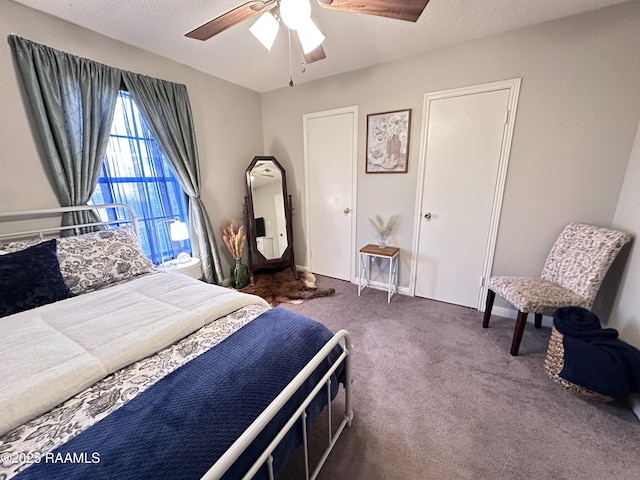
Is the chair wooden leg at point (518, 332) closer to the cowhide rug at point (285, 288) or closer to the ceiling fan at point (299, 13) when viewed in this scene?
the cowhide rug at point (285, 288)

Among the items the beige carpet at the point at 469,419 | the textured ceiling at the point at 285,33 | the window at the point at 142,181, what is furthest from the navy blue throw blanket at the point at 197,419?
the textured ceiling at the point at 285,33

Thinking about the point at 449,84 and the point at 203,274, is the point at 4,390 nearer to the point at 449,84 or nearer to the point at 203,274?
the point at 203,274

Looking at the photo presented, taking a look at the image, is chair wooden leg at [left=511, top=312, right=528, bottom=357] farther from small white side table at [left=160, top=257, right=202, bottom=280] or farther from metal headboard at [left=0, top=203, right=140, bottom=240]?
metal headboard at [left=0, top=203, right=140, bottom=240]

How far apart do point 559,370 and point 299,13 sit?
2554 mm

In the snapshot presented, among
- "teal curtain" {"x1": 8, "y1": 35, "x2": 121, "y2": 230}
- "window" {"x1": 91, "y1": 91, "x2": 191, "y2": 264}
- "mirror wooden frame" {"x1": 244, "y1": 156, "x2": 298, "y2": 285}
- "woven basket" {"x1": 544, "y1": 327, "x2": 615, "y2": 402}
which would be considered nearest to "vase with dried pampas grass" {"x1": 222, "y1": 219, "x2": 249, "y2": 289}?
"mirror wooden frame" {"x1": 244, "y1": 156, "x2": 298, "y2": 285}

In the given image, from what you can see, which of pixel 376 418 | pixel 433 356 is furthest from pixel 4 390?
pixel 433 356

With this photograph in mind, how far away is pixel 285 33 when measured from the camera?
6.47 ft

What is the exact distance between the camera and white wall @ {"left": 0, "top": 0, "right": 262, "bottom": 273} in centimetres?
165

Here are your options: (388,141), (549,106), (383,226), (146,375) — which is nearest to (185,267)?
(146,375)

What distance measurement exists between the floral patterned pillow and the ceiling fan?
57.7 inches

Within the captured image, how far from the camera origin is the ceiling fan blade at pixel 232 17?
135 cm

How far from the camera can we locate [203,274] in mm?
2883

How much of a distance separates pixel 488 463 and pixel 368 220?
2208mm

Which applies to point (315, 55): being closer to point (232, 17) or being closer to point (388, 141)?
point (232, 17)
